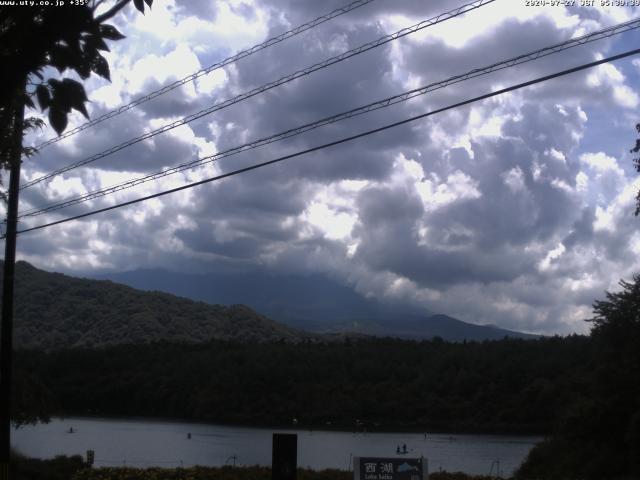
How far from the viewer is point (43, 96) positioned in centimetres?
531

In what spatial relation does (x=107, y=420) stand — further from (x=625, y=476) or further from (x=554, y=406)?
(x=625, y=476)

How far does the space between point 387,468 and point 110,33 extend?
418 inches

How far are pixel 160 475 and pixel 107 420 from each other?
81486 millimetres

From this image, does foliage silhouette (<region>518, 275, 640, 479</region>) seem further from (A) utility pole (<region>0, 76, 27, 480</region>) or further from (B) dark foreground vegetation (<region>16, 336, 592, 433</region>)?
(B) dark foreground vegetation (<region>16, 336, 592, 433</region>)

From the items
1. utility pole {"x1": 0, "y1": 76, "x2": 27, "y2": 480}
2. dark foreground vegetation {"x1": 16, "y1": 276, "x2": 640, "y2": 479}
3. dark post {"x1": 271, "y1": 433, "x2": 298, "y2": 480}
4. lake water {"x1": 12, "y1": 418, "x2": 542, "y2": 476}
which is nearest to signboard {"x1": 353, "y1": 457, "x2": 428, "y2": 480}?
dark post {"x1": 271, "y1": 433, "x2": 298, "y2": 480}

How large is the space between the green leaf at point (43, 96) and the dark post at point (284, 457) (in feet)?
22.2

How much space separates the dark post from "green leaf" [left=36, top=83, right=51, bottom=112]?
6.78 m

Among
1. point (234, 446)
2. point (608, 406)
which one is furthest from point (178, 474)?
point (234, 446)

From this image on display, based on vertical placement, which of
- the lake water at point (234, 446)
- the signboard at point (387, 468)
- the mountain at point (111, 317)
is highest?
the mountain at point (111, 317)

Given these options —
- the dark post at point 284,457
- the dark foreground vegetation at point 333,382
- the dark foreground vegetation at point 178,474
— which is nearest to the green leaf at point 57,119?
the dark post at point 284,457

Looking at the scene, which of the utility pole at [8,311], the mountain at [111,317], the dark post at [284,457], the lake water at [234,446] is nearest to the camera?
the dark post at [284,457]

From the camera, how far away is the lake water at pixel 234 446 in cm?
4772

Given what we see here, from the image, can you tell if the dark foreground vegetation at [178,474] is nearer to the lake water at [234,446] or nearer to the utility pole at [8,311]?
the utility pole at [8,311]

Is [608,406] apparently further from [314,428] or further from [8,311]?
[314,428]
